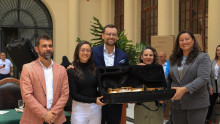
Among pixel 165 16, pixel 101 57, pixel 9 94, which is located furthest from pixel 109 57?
pixel 165 16

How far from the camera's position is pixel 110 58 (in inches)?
129

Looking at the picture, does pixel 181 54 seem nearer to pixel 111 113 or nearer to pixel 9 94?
pixel 111 113

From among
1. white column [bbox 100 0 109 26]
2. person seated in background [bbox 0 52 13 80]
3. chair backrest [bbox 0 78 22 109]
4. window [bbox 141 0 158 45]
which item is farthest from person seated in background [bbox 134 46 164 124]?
white column [bbox 100 0 109 26]

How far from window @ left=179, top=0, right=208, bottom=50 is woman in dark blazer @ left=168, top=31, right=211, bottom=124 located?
478 centimetres

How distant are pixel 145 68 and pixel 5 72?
286 inches

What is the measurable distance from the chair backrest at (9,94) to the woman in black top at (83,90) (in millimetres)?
1336

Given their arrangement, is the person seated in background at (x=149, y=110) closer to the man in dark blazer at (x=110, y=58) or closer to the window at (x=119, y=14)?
the man in dark blazer at (x=110, y=58)

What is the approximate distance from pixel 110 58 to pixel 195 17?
5.25 meters

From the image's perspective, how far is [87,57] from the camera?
114 inches

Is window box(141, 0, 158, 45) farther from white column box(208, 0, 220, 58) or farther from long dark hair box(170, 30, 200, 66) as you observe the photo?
long dark hair box(170, 30, 200, 66)

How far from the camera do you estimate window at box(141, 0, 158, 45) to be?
9.59 m

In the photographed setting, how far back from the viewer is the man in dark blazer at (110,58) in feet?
10.1

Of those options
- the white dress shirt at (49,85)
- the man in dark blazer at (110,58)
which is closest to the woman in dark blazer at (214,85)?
the man in dark blazer at (110,58)

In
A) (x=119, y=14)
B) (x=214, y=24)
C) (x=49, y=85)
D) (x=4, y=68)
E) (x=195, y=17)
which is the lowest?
(x=4, y=68)
